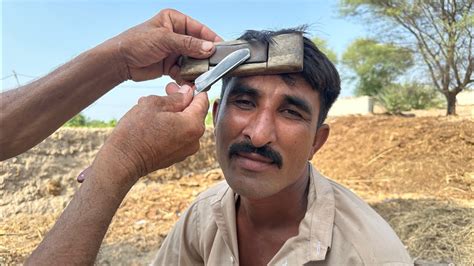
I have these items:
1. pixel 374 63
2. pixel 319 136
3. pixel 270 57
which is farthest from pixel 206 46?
pixel 374 63

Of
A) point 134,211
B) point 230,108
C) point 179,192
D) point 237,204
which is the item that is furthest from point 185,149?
point 179,192

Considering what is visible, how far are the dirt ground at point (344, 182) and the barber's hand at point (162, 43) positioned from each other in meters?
3.90

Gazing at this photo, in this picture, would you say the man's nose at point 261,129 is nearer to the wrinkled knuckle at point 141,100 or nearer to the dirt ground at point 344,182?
the wrinkled knuckle at point 141,100

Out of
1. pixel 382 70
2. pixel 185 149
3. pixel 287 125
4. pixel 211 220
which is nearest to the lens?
pixel 185 149

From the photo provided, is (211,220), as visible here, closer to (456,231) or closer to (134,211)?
(456,231)

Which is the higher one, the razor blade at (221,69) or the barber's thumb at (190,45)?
the barber's thumb at (190,45)

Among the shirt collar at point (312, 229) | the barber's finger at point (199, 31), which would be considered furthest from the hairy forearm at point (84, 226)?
the barber's finger at point (199, 31)

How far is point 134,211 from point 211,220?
6322mm

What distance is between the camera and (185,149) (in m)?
1.57

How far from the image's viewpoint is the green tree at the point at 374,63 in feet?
56.1

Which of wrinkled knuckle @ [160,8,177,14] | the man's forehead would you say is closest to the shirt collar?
the man's forehead

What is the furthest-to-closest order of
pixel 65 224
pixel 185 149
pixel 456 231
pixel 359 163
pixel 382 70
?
pixel 382 70, pixel 359 163, pixel 456 231, pixel 185 149, pixel 65 224

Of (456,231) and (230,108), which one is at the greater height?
(230,108)

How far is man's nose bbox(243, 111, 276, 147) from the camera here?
1.83 m
